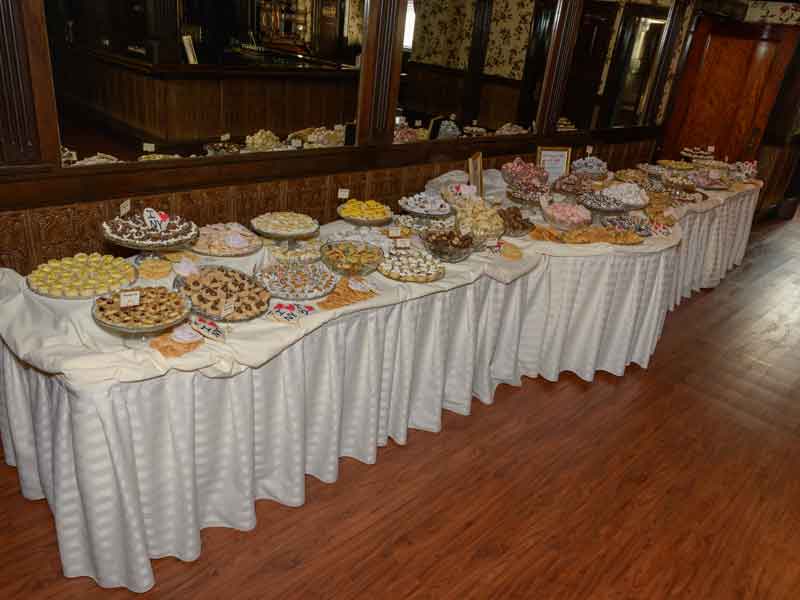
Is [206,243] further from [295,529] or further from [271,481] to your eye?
[295,529]

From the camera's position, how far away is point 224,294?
2.38 m

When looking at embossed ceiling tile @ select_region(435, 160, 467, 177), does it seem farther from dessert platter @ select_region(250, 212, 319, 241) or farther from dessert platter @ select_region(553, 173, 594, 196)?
dessert platter @ select_region(250, 212, 319, 241)

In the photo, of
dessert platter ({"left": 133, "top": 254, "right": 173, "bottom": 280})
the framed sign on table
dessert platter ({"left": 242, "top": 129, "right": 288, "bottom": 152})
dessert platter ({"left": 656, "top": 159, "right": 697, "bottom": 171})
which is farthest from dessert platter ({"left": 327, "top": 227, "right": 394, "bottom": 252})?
dessert platter ({"left": 656, "top": 159, "right": 697, "bottom": 171})

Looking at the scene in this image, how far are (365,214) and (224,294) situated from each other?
4.44 feet

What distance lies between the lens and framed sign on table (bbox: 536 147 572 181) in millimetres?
4844

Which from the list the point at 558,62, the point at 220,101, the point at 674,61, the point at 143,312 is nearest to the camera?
the point at 143,312

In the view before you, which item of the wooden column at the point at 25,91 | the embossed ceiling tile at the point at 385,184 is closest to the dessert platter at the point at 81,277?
the wooden column at the point at 25,91

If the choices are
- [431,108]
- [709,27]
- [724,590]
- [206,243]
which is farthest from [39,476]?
[709,27]

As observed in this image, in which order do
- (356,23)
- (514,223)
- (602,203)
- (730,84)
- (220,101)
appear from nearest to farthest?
1. (514,223)
2. (356,23)
3. (602,203)
4. (220,101)
5. (730,84)

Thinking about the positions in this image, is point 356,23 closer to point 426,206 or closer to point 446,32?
point 426,206

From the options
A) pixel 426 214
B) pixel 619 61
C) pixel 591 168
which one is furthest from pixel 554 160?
pixel 619 61

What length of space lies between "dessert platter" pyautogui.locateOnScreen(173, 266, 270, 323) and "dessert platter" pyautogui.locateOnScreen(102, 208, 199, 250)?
0.22 metres

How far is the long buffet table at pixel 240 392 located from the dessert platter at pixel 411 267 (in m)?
0.06

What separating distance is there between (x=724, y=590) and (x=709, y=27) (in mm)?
7519
